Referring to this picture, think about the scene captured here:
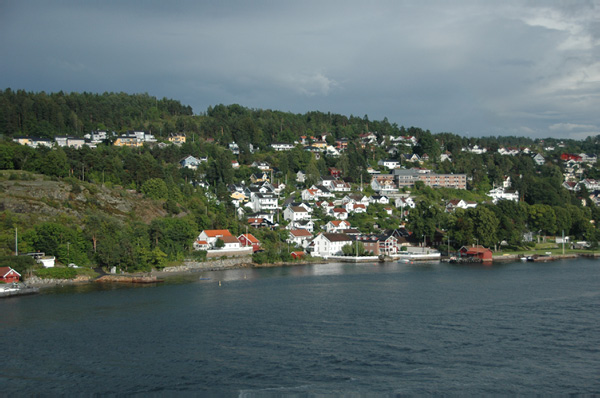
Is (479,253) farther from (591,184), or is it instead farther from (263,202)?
(591,184)

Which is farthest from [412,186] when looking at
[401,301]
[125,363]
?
[125,363]

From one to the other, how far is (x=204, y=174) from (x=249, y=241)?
1250cm

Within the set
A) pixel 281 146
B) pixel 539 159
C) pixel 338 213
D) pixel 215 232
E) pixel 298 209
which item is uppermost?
pixel 281 146

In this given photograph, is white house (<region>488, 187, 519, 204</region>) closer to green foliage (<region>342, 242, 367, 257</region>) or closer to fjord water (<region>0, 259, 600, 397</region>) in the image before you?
green foliage (<region>342, 242, 367, 257</region>)

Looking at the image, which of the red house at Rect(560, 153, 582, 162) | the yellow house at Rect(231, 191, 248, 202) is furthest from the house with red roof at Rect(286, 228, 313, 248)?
the red house at Rect(560, 153, 582, 162)

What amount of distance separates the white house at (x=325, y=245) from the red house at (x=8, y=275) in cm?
1576

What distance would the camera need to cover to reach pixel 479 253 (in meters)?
29.6

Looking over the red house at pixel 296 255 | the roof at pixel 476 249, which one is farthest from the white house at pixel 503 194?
the red house at pixel 296 255

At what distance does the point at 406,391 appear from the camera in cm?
886

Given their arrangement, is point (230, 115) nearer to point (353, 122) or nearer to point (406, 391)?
point (353, 122)

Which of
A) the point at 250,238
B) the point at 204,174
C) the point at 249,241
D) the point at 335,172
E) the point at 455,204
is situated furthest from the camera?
the point at 335,172

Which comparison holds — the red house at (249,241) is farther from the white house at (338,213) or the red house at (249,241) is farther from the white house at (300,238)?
the white house at (338,213)

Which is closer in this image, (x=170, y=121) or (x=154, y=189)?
(x=154, y=189)

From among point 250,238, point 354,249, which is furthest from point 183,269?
point 354,249
